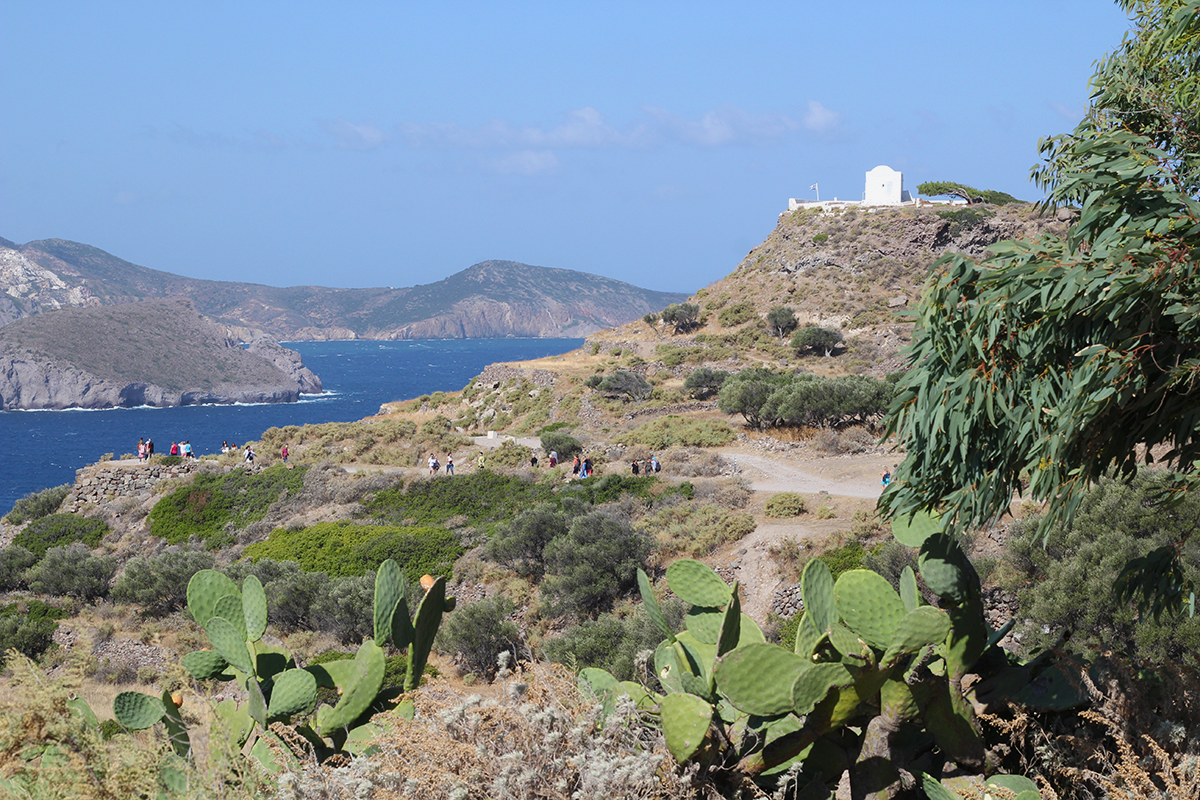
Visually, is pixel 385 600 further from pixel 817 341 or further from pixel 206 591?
pixel 817 341

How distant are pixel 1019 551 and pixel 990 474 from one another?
10643 mm

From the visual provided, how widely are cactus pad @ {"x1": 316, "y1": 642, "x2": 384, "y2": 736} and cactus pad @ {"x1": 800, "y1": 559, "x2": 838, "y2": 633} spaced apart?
1955 mm

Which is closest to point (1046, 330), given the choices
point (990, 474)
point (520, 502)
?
point (990, 474)

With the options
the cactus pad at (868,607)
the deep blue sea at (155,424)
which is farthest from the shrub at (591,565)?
the deep blue sea at (155,424)

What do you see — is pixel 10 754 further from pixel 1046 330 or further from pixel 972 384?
pixel 1046 330

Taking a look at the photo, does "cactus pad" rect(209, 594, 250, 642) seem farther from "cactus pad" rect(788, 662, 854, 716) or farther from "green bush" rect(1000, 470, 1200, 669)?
"green bush" rect(1000, 470, 1200, 669)

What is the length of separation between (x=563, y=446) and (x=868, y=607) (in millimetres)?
29367

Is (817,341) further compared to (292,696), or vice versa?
(817,341)

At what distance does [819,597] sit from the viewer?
4352 millimetres

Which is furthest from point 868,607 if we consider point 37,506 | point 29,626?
point 37,506

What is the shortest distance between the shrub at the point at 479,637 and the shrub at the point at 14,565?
17352 mm

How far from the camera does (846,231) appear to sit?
6700 cm

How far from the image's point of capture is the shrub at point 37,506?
107 feet

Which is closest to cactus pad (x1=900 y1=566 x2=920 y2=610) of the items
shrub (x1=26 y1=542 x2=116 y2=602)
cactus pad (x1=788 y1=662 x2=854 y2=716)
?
cactus pad (x1=788 y1=662 x2=854 y2=716)
